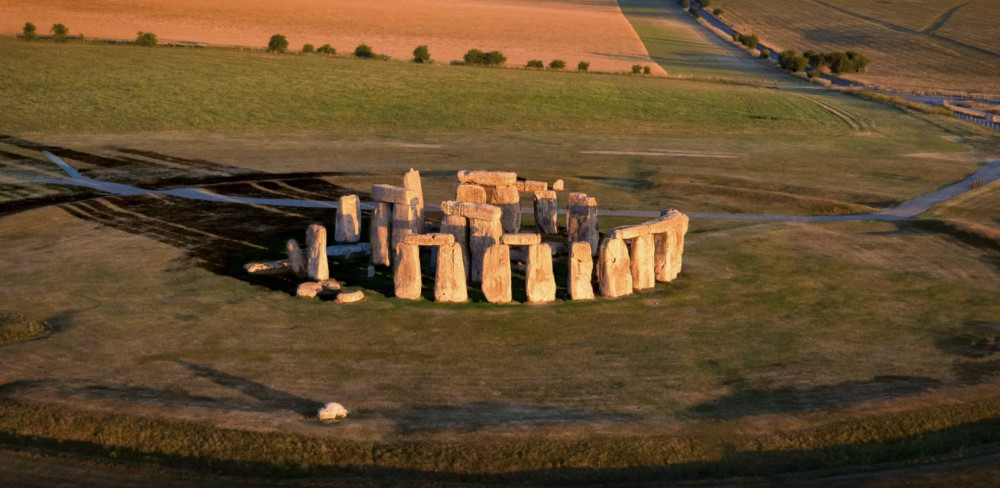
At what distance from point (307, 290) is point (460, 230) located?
3.71m

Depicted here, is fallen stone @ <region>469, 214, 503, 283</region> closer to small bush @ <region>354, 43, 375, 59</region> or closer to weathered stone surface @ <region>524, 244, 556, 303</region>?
weathered stone surface @ <region>524, 244, 556, 303</region>

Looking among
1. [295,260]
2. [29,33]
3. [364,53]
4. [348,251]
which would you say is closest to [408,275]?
[295,260]

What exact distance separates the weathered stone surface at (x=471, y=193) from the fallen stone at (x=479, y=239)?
246 cm

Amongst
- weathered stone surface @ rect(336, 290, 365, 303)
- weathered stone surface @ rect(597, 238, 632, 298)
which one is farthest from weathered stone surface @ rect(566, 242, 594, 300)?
weathered stone surface @ rect(336, 290, 365, 303)

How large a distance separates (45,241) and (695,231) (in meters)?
17.0

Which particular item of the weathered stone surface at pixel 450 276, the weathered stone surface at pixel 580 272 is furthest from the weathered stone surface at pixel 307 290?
the weathered stone surface at pixel 580 272

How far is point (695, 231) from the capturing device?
1183 inches

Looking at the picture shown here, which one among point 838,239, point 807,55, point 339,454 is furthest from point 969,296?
point 807,55

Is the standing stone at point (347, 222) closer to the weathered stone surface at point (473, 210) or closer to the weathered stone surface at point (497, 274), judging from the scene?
the weathered stone surface at point (473, 210)

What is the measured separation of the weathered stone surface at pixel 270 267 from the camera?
24.9 metres

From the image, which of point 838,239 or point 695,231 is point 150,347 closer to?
point 695,231

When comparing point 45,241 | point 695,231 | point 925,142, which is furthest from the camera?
point 925,142

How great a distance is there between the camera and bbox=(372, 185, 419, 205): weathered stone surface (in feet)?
85.2

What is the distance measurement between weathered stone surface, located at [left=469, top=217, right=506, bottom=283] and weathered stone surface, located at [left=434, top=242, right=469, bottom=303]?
144cm
